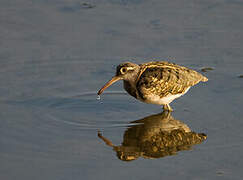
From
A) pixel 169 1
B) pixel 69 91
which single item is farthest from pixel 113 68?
pixel 169 1

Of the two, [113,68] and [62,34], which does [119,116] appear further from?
[62,34]

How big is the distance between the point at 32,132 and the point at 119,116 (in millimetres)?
1598

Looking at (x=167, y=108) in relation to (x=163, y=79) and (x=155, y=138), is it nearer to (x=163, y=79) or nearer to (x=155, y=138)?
(x=163, y=79)

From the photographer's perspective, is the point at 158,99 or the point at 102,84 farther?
the point at 102,84

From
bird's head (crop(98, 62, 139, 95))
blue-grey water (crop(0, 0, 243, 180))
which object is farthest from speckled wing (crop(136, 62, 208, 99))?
blue-grey water (crop(0, 0, 243, 180))

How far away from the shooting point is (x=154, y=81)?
10383mm

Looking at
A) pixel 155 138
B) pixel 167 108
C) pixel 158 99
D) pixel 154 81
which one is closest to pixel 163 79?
pixel 154 81

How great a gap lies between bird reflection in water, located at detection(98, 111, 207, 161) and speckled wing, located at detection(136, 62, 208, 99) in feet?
1.53

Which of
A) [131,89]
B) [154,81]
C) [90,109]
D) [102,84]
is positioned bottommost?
[90,109]

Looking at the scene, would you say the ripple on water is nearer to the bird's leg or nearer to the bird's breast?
the bird's breast

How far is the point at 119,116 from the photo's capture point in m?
10.2

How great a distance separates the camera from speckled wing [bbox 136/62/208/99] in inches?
408

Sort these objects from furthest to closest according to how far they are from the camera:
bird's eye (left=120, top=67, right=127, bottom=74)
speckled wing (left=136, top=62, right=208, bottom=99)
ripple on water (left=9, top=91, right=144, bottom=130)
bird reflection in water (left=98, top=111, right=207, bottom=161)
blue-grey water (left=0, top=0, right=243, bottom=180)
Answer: speckled wing (left=136, top=62, right=208, bottom=99), bird's eye (left=120, top=67, right=127, bottom=74), ripple on water (left=9, top=91, right=144, bottom=130), bird reflection in water (left=98, top=111, right=207, bottom=161), blue-grey water (left=0, top=0, right=243, bottom=180)

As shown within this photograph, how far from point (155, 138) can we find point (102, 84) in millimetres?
2214
